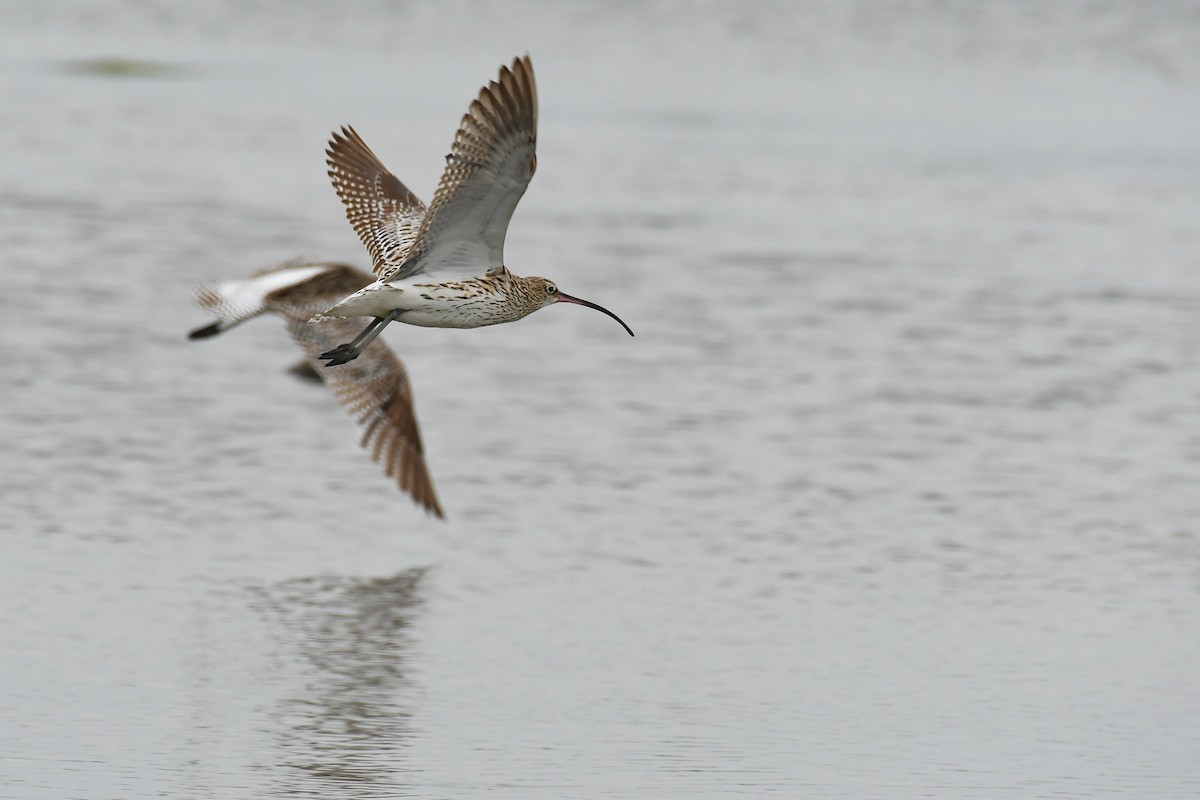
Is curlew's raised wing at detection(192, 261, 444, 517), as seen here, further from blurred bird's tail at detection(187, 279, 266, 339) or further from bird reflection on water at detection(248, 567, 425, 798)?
bird reflection on water at detection(248, 567, 425, 798)

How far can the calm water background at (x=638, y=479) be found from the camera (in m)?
5.60

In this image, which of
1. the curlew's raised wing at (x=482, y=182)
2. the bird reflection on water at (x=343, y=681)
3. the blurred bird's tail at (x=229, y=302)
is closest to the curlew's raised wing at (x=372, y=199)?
the curlew's raised wing at (x=482, y=182)

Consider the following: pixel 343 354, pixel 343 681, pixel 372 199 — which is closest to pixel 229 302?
pixel 372 199

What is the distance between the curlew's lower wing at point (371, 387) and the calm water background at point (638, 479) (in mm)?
178

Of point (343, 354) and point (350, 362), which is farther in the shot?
point (350, 362)

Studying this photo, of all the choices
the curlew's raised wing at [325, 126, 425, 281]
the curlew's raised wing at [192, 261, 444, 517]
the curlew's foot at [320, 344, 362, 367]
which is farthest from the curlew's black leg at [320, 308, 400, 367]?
the curlew's raised wing at [192, 261, 444, 517]

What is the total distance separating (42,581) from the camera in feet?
21.7

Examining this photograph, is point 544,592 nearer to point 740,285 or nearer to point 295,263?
point 295,263

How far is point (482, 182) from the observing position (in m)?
5.41

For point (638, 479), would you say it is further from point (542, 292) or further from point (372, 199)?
point (542, 292)

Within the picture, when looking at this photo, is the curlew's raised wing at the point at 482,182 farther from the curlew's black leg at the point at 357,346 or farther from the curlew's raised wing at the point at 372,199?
the curlew's raised wing at the point at 372,199

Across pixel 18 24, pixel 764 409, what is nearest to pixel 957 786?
pixel 764 409

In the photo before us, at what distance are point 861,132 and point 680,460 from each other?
8769 mm

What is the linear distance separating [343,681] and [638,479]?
2403 millimetres
